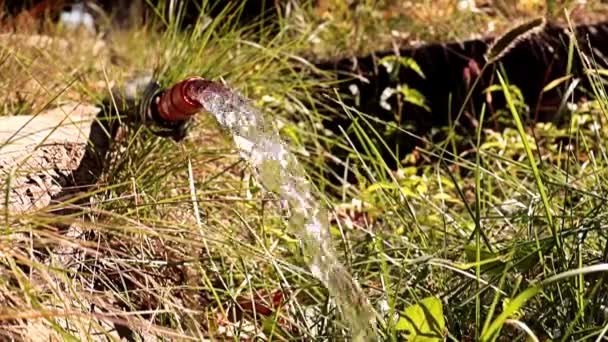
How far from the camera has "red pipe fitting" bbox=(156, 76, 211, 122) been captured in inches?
81.4

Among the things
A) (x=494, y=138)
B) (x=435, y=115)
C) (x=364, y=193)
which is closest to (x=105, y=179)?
(x=364, y=193)

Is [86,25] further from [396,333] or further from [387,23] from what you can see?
[396,333]

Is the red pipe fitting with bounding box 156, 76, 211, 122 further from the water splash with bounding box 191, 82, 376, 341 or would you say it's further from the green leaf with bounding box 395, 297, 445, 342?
the green leaf with bounding box 395, 297, 445, 342

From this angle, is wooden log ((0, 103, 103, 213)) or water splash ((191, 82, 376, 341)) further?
wooden log ((0, 103, 103, 213))

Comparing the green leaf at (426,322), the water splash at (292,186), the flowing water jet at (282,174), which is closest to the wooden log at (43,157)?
the flowing water jet at (282,174)

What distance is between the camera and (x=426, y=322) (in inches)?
56.4

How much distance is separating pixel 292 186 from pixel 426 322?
481 millimetres

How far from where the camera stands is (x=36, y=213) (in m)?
1.44

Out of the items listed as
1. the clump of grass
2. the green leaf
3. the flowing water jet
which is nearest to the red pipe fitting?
the flowing water jet

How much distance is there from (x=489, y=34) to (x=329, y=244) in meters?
2.50

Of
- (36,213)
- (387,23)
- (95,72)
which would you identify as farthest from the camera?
(387,23)

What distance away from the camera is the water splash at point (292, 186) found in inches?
59.4

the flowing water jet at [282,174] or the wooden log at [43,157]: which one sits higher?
the flowing water jet at [282,174]

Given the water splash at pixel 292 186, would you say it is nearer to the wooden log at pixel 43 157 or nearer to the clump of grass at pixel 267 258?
the clump of grass at pixel 267 258
